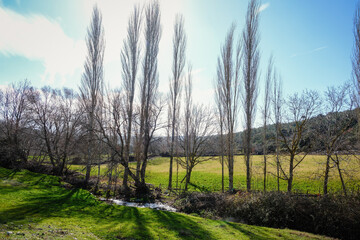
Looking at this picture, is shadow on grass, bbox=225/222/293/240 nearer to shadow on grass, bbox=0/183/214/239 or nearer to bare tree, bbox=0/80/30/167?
shadow on grass, bbox=0/183/214/239


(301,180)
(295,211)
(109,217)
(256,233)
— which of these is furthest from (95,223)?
(301,180)

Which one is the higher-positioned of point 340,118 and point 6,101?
point 6,101

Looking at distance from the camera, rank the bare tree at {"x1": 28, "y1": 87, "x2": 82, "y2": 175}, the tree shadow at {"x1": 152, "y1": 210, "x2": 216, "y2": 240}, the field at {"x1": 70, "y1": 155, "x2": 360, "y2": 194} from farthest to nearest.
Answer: the bare tree at {"x1": 28, "y1": 87, "x2": 82, "y2": 175}, the field at {"x1": 70, "y1": 155, "x2": 360, "y2": 194}, the tree shadow at {"x1": 152, "y1": 210, "x2": 216, "y2": 240}

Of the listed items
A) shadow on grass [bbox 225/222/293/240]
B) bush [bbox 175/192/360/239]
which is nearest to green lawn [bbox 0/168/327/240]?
shadow on grass [bbox 225/222/293/240]

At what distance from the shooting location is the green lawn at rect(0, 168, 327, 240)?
576 centimetres

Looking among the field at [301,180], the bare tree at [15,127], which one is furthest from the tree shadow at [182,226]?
the bare tree at [15,127]

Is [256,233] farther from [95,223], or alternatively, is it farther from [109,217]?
[95,223]

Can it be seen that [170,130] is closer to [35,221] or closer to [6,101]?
[35,221]

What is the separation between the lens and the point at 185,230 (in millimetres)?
7566

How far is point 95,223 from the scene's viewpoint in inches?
298

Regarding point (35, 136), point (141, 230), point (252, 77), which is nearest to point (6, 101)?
point (35, 136)

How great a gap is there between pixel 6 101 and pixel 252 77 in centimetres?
2724

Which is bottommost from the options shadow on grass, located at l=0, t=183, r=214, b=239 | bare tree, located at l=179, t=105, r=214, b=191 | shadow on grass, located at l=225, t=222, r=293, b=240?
shadow on grass, located at l=225, t=222, r=293, b=240

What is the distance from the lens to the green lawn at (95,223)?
5.76 meters
